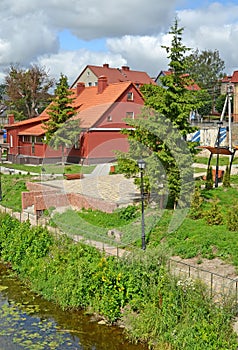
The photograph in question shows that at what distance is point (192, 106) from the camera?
1755cm

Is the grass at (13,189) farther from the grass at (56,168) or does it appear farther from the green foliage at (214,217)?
the green foliage at (214,217)

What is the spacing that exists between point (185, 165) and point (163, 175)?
3.08 feet

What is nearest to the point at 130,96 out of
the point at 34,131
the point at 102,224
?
the point at 34,131

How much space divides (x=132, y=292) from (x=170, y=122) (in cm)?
798

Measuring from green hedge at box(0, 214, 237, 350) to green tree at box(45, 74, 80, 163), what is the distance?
54.9 feet

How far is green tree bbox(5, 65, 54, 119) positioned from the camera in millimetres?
51375

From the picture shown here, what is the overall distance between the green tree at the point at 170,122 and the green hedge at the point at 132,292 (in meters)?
4.93

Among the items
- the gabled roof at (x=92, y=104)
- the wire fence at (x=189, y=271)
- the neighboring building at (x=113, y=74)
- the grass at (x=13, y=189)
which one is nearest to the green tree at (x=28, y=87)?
the neighboring building at (x=113, y=74)

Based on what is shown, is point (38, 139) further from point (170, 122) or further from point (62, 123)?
point (170, 122)

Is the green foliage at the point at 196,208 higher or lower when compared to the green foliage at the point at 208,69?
lower

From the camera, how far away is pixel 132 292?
37.8 feet

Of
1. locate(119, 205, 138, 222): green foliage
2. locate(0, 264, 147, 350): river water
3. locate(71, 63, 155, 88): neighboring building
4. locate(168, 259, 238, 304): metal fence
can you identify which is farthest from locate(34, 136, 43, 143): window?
locate(168, 259, 238, 304): metal fence

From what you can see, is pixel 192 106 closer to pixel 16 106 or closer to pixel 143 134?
pixel 143 134

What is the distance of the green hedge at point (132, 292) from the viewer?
9.68 metres
